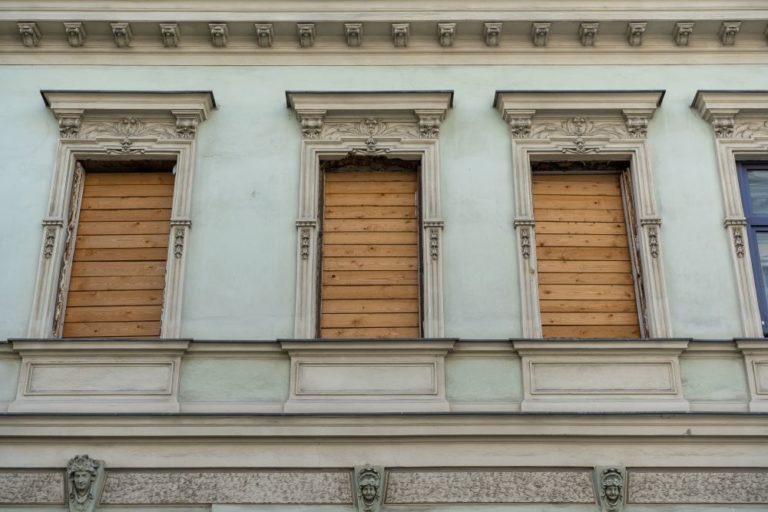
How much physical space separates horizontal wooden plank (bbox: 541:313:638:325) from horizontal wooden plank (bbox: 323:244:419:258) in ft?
4.75

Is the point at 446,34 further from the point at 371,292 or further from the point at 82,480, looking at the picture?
the point at 82,480

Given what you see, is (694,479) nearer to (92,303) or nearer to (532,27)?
(532,27)

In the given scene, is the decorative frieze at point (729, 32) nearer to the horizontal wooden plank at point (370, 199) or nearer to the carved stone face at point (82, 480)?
the horizontal wooden plank at point (370, 199)

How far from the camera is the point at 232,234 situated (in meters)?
8.89

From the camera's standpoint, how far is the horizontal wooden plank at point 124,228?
9148 mm

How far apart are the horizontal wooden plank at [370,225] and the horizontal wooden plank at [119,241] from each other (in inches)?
65.3

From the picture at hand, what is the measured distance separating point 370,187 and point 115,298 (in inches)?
109

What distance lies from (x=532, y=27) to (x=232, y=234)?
3.88m

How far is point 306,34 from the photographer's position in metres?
9.74

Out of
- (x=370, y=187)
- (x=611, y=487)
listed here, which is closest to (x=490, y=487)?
(x=611, y=487)

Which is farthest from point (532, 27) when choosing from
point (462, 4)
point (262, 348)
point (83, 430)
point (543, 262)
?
point (83, 430)

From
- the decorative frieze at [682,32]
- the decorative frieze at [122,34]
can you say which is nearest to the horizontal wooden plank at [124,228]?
the decorative frieze at [122,34]

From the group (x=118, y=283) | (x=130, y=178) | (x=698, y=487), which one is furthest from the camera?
(x=130, y=178)

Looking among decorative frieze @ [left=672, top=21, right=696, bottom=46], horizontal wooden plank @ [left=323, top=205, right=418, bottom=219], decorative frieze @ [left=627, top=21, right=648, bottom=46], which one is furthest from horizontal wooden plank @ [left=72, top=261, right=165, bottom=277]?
decorative frieze @ [left=672, top=21, right=696, bottom=46]
